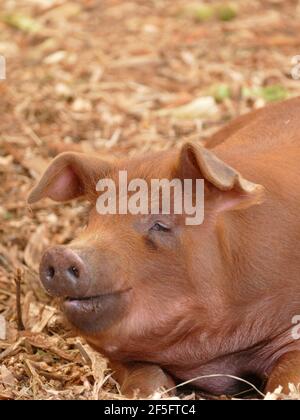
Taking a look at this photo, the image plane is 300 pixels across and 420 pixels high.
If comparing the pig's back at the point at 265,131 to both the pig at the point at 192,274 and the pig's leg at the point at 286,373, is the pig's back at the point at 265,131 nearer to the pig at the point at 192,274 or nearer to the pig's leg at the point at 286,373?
the pig at the point at 192,274

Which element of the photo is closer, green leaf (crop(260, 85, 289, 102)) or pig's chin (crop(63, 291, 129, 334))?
pig's chin (crop(63, 291, 129, 334))

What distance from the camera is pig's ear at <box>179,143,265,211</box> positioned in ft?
→ 15.0

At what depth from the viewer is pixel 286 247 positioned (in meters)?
5.02

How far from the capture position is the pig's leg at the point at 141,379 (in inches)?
196

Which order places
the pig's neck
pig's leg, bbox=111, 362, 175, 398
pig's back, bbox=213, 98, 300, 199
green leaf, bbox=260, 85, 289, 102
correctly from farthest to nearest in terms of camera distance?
green leaf, bbox=260, 85, 289, 102 → pig's back, bbox=213, 98, 300, 199 → pig's leg, bbox=111, 362, 175, 398 → the pig's neck

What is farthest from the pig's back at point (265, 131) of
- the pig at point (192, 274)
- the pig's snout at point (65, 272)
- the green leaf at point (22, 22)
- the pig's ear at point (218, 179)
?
the green leaf at point (22, 22)

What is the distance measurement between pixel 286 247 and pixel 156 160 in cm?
63

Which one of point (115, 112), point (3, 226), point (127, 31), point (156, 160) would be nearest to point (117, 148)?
point (115, 112)

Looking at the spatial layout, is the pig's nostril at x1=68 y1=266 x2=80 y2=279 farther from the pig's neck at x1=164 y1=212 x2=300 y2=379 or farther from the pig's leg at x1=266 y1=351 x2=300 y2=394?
the pig's leg at x1=266 y1=351 x2=300 y2=394

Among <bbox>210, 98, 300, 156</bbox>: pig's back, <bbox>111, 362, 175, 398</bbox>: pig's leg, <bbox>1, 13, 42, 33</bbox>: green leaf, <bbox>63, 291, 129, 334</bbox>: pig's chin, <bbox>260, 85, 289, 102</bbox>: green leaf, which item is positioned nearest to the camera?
<bbox>63, 291, 129, 334</bbox>: pig's chin

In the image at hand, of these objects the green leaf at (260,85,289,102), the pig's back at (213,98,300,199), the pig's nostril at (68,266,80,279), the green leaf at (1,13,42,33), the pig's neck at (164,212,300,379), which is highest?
the pig's nostril at (68,266,80,279)

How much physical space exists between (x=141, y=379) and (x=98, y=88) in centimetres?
427

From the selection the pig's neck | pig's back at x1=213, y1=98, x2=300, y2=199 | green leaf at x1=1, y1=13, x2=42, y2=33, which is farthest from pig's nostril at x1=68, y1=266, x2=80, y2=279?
green leaf at x1=1, y1=13, x2=42, y2=33

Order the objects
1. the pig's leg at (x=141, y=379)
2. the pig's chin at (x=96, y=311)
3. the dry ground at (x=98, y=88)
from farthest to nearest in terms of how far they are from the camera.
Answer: the dry ground at (x=98, y=88), the pig's leg at (x=141, y=379), the pig's chin at (x=96, y=311)
